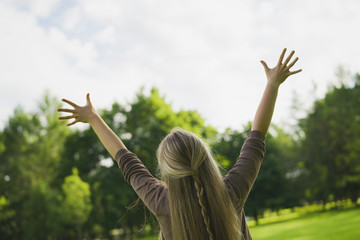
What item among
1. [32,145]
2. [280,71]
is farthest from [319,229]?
[32,145]

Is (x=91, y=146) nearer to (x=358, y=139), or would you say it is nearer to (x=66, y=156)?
(x=66, y=156)

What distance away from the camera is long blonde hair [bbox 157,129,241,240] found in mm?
1715

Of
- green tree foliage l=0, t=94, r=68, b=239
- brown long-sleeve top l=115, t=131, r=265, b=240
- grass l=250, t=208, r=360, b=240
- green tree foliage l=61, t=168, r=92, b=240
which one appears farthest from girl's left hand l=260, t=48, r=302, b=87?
green tree foliage l=0, t=94, r=68, b=239

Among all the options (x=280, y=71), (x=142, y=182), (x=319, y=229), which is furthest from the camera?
(x=319, y=229)

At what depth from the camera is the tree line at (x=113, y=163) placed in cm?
2925

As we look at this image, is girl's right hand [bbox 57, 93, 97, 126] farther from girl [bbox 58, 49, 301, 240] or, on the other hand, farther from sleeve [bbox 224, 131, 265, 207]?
sleeve [bbox 224, 131, 265, 207]

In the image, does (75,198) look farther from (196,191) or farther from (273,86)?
(196,191)

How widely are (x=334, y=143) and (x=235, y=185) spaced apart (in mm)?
38152

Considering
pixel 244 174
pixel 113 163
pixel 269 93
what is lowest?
pixel 244 174

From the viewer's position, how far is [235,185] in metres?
1.80

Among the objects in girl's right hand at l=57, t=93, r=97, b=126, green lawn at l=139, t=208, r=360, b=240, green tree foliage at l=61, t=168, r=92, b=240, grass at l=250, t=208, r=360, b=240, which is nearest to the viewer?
girl's right hand at l=57, t=93, r=97, b=126

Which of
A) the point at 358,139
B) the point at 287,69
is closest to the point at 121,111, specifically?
the point at 358,139

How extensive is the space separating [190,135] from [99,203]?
30063 millimetres

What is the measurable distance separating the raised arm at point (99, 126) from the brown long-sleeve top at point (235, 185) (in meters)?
0.32
